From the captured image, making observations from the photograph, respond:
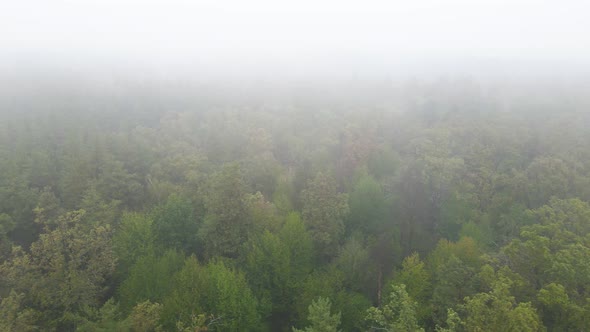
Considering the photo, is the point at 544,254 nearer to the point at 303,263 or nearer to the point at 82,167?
the point at 303,263

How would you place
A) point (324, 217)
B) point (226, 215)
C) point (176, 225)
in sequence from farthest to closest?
point (324, 217)
point (176, 225)
point (226, 215)

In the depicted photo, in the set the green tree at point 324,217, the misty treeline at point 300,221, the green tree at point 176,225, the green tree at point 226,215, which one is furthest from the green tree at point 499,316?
the green tree at point 176,225

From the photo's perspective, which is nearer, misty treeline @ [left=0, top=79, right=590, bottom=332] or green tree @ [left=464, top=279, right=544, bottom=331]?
green tree @ [left=464, top=279, right=544, bottom=331]

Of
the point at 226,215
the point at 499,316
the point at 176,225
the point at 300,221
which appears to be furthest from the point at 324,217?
the point at 499,316

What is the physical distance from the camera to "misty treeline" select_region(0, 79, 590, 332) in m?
21.8

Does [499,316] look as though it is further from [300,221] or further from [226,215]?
[226,215]

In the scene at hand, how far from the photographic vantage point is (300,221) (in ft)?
112

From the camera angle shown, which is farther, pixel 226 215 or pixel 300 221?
pixel 300 221

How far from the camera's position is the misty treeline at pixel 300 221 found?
21812 mm

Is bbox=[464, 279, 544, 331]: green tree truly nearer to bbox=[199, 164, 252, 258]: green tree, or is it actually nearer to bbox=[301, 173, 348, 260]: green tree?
bbox=[301, 173, 348, 260]: green tree

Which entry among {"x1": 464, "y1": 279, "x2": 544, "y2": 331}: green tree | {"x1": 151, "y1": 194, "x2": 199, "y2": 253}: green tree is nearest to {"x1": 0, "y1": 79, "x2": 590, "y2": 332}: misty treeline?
{"x1": 464, "y1": 279, "x2": 544, "y2": 331}: green tree

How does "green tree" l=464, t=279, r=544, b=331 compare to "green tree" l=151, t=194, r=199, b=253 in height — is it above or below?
above

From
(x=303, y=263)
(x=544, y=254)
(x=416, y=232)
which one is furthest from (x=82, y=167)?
(x=544, y=254)

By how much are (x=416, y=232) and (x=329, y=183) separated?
13.6m
